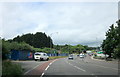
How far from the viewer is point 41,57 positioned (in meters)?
50.6

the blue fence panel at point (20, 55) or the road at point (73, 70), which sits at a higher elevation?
the blue fence panel at point (20, 55)

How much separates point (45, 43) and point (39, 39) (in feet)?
18.0

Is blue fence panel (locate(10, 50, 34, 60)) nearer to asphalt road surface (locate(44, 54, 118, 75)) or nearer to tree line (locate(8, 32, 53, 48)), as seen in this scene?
asphalt road surface (locate(44, 54, 118, 75))

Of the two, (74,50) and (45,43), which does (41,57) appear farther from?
(74,50)

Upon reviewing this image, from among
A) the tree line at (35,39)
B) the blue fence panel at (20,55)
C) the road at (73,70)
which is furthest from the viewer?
the tree line at (35,39)

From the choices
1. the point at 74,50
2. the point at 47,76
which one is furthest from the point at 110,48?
the point at 74,50

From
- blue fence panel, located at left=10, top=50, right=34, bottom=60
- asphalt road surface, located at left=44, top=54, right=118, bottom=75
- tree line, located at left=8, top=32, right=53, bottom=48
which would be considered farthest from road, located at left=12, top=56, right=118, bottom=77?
tree line, located at left=8, top=32, right=53, bottom=48

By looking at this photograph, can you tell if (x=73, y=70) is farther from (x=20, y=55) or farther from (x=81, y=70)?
(x=20, y=55)

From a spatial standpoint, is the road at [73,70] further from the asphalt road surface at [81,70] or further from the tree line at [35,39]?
the tree line at [35,39]

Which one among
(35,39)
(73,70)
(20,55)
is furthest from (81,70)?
(35,39)

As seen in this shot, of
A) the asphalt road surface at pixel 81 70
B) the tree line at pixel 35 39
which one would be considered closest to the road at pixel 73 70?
the asphalt road surface at pixel 81 70

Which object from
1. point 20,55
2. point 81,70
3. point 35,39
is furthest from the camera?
point 35,39

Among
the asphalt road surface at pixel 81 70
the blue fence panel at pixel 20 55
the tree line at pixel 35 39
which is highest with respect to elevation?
the tree line at pixel 35 39

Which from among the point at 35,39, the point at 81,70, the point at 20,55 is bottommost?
the point at 81,70
